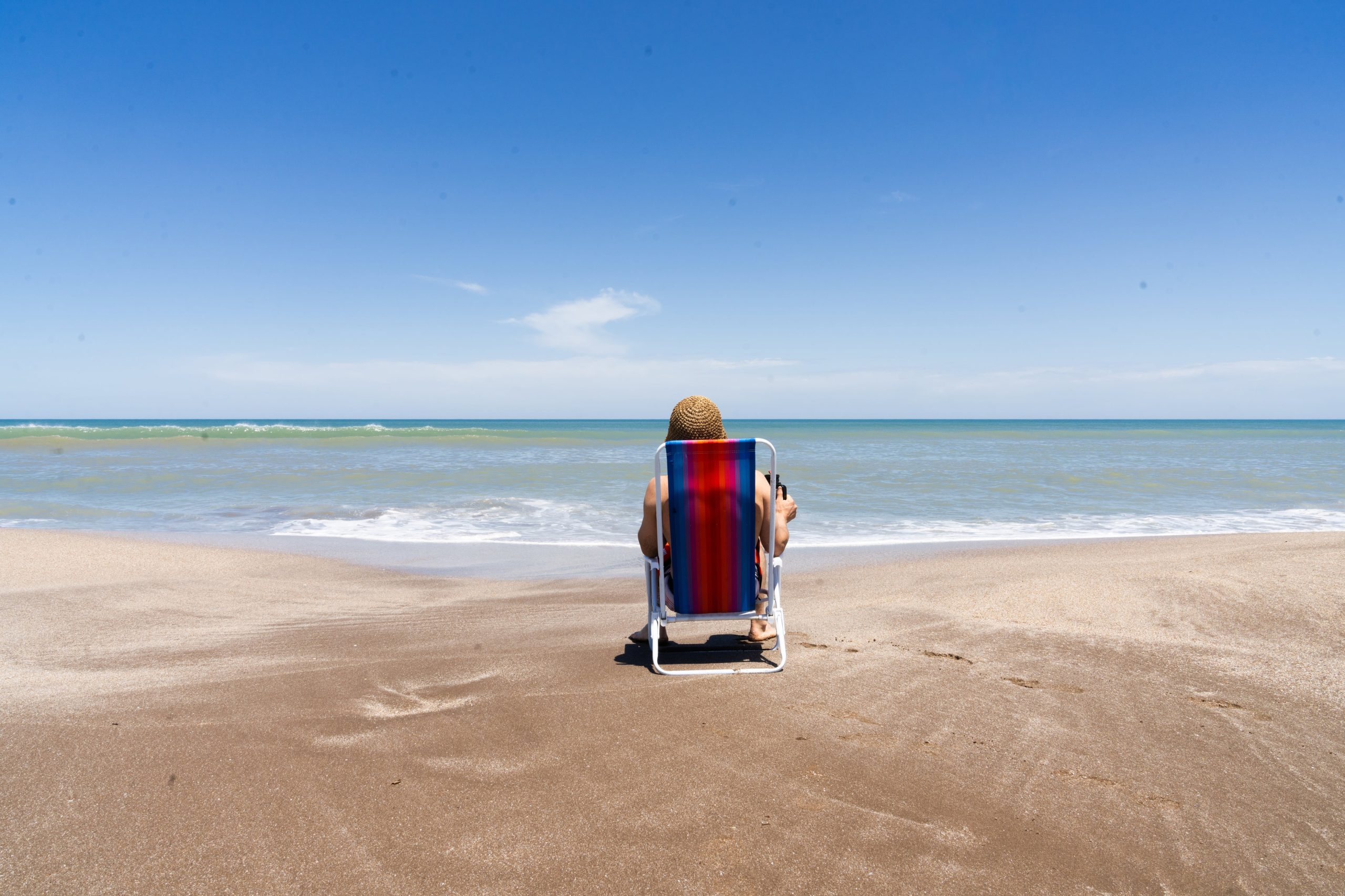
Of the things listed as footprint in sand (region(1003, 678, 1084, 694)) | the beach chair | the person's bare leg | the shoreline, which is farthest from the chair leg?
the shoreline

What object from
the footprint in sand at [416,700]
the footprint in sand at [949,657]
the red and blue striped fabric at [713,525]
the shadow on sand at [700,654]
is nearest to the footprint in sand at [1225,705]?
the footprint in sand at [949,657]

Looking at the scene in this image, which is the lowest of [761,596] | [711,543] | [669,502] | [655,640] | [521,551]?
[521,551]

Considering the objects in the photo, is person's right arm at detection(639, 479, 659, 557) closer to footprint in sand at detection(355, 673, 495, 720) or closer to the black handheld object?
the black handheld object

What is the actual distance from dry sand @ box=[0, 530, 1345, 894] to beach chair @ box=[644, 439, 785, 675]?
0.37 meters

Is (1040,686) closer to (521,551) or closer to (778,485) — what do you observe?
(778,485)

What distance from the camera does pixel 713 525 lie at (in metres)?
3.97

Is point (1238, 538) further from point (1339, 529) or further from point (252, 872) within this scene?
point (252, 872)

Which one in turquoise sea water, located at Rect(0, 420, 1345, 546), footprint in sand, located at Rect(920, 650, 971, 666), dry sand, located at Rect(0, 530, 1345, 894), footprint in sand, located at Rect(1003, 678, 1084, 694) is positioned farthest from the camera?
turquoise sea water, located at Rect(0, 420, 1345, 546)

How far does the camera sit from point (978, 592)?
5934 millimetres

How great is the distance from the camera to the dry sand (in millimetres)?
2242

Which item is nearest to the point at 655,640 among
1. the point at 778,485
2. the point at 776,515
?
the point at 776,515

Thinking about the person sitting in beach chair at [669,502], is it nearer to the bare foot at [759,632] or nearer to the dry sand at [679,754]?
the bare foot at [759,632]

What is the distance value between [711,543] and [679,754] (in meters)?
1.29

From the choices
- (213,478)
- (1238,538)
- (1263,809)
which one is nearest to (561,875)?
(1263,809)
